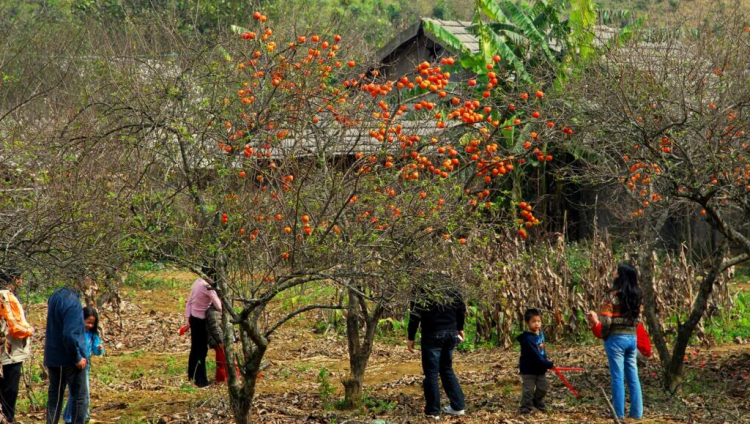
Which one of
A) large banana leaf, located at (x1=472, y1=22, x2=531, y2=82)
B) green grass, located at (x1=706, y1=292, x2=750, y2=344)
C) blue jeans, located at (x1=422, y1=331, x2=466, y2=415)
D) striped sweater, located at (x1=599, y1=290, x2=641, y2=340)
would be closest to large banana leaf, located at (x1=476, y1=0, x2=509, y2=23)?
large banana leaf, located at (x1=472, y1=22, x2=531, y2=82)

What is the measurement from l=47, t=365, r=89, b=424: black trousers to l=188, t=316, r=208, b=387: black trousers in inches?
86.2

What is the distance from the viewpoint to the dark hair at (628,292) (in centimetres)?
789

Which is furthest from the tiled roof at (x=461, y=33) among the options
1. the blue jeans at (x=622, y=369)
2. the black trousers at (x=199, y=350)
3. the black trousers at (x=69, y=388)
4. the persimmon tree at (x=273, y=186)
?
the black trousers at (x=69, y=388)

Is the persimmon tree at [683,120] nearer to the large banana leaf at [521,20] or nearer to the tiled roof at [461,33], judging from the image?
the large banana leaf at [521,20]

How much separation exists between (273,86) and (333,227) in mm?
1346

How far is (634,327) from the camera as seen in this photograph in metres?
8.00

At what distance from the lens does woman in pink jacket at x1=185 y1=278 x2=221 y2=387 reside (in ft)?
32.8

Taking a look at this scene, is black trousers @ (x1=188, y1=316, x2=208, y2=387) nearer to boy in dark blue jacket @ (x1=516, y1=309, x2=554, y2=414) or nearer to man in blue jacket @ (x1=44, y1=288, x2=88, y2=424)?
man in blue jacket @ (x1=44, y1=288, x2=88, y2=424)

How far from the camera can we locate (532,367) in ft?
28.0

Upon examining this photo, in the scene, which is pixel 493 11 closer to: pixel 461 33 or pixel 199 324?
pixel 461 33

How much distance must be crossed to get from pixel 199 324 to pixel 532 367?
3879 millimetres

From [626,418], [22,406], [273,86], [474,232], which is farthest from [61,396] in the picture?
[626,418]

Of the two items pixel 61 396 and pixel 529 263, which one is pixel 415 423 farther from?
pixel 529 263

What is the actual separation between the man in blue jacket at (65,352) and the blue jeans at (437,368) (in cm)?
315
